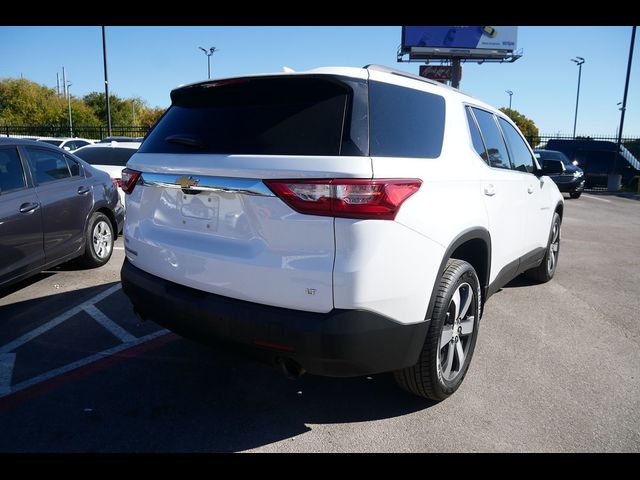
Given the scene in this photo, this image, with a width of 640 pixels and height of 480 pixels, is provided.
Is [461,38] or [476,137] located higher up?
[461,38]

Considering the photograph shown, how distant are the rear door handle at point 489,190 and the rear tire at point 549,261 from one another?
7.88ft

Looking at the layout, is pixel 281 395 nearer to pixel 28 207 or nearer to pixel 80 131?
pixel 28 207

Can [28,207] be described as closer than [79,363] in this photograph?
No

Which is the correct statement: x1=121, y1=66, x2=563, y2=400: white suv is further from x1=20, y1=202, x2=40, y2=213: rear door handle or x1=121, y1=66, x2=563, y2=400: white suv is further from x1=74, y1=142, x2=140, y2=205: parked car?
x1=74, y1=142, x2=140, y2=205: parked car

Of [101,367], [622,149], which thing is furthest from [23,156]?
[622,149]

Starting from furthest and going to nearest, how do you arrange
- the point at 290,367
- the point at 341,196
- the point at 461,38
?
1. the point at 461,38
2. the point at 290,367
3. the point at 341,196

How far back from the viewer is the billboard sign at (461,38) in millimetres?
36531

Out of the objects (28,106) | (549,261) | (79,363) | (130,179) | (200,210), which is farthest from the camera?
(28,106)

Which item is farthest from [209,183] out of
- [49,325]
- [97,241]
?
[97,241]

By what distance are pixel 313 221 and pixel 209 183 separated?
635 mm

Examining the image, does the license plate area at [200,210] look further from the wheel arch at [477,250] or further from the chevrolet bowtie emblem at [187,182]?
the wheel arch at [477,250]

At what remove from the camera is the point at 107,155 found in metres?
9.70
